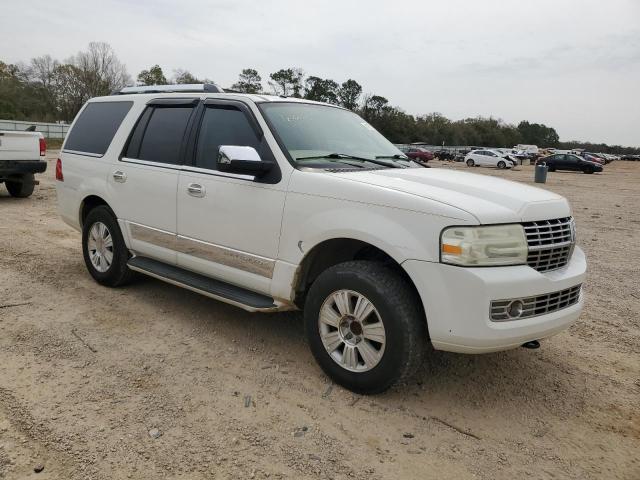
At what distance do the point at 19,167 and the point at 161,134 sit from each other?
301 inches

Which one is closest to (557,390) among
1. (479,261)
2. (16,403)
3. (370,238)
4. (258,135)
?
(479,261)

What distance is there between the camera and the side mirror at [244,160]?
3.59m

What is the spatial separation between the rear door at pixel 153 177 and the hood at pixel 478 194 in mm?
1694

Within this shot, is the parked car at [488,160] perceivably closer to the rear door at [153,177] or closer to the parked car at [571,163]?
the parked car at [571,163]

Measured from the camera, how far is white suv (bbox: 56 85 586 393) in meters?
2.97

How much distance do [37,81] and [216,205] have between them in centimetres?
8643

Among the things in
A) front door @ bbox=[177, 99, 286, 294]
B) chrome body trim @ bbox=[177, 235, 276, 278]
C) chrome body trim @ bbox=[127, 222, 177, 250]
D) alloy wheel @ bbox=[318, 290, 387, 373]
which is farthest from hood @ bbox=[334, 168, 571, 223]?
chrome body trim @ bbox=[127, 222, 177, 250]

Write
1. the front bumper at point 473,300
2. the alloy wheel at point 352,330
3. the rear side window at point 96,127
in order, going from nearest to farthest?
1. the front bumper at point 473,300
2. the alloy wheel at point 352,330
3. the rear side window at point 96,127

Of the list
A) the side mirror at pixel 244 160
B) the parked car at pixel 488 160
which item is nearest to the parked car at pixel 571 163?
the parked car at pixel 488 160

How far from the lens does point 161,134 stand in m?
4.75

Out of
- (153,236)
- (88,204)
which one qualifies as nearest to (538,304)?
(153,236)

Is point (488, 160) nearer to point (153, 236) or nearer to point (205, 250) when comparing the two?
point (153, 236)

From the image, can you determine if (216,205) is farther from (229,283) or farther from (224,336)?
(224,336)

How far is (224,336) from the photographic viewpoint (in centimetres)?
428
